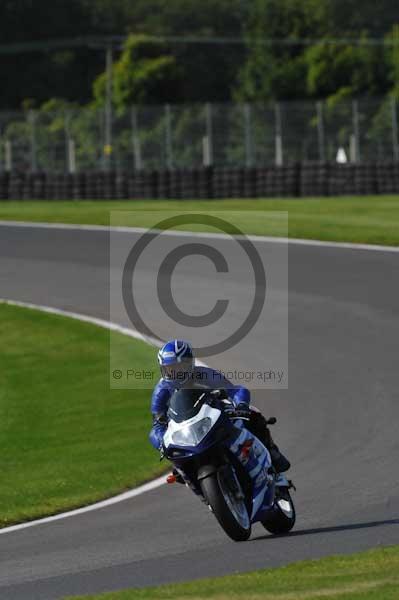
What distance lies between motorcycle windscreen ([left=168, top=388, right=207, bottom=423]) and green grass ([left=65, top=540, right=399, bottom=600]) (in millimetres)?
1640

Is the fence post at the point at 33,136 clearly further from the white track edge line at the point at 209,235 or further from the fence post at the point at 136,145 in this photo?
the white track edge line at the point at 209,235

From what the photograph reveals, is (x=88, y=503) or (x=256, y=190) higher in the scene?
(x=256, y=190)

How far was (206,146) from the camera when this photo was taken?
49062 millimetres

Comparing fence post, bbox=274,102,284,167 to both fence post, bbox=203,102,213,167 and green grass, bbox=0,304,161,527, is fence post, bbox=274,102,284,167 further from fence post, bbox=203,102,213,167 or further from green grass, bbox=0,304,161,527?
green grass, bbox=0,304,161,527

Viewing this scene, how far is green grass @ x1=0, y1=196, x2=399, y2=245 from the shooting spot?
29.3 m

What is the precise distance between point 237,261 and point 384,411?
11.3 m

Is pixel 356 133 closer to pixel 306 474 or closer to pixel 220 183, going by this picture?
pixel 220 183

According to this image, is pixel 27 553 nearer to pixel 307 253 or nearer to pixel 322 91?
pixel 307 253

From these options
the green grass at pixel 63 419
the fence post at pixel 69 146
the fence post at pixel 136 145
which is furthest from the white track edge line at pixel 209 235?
the fence post at pixel 136 145

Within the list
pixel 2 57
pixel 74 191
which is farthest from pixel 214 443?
pixel 2 57

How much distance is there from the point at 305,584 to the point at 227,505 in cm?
163

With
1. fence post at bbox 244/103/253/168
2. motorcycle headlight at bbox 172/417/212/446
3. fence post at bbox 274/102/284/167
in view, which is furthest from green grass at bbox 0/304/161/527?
fence post at bbox 274/102/284/167

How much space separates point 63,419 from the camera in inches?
673

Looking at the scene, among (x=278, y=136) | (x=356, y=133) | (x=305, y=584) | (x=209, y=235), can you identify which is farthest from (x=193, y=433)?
(x=356, y=133)
